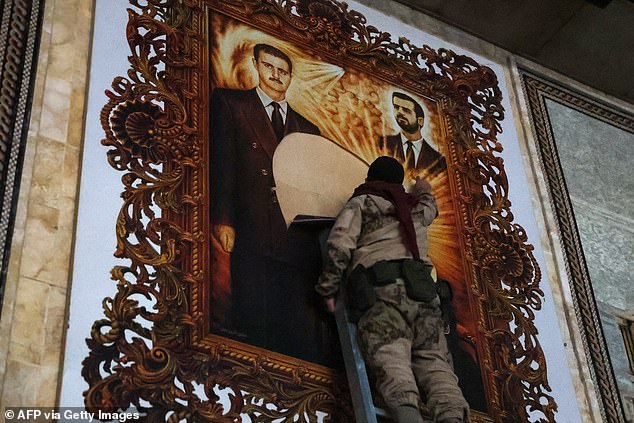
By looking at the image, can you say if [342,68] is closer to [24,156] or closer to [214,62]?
[214,62]

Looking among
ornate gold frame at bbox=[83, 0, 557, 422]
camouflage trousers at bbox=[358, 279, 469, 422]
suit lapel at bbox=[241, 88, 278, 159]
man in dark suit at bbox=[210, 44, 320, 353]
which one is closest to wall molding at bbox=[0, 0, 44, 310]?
ornate gold frame at bbox=[83, 0, 557, 422]

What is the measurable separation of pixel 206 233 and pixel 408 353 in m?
1.00

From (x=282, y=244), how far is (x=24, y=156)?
1.20 m

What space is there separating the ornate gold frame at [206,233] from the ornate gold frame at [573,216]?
296 millimetres

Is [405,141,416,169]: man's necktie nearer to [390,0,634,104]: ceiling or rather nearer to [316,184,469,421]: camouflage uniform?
[316,184,469,421]: camouflage uniform

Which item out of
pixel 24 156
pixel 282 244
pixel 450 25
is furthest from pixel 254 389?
pixel 450 25

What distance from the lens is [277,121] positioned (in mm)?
5691

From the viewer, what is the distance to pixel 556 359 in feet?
18.6

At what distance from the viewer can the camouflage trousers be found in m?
4.60

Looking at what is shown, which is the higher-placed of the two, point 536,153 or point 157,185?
point 536,153

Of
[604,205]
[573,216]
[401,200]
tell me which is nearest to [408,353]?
[401,200]

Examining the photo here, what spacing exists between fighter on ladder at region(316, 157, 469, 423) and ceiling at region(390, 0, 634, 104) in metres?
2.22
